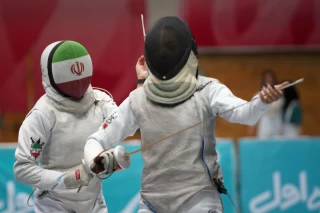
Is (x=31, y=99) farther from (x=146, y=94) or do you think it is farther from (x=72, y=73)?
(x=146, y=94)

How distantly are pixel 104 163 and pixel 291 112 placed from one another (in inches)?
223

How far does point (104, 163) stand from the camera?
2.85m

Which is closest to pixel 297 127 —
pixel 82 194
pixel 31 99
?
pixel 31 99

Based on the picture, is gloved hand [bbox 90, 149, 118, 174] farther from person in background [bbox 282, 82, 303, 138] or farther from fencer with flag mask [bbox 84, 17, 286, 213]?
person in background [bbox 282, 82, 303, 138]

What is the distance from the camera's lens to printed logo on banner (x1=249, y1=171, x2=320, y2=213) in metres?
5.32

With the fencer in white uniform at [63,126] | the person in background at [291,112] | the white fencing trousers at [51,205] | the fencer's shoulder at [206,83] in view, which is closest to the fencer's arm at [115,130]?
the fencer's shoulder at [206,83]

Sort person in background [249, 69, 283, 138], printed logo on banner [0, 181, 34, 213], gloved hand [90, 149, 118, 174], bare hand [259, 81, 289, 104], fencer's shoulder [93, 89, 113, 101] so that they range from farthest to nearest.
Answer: person in background [249, 69, 283, 138]
printed logo on banner [0, 181, 34, 213]
fencer's shoulder [93, 89, 113, 101]
gloved hand [90, 149, 118, 174]
bare hand [259, 81, 289, 104]

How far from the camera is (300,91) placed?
9.89 metres

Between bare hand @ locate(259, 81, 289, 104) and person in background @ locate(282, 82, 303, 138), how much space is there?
5.56 metres

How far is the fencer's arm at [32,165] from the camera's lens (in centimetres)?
331

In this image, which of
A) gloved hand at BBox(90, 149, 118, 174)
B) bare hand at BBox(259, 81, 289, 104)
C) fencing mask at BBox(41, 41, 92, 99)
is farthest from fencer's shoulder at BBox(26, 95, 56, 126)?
bare hand at BBox(259, 81, 289, 104)

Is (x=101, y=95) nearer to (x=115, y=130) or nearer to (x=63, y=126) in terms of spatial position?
(x=63, y=126)

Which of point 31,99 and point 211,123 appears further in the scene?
point 31,99

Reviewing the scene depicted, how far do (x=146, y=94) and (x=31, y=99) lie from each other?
268 inches
